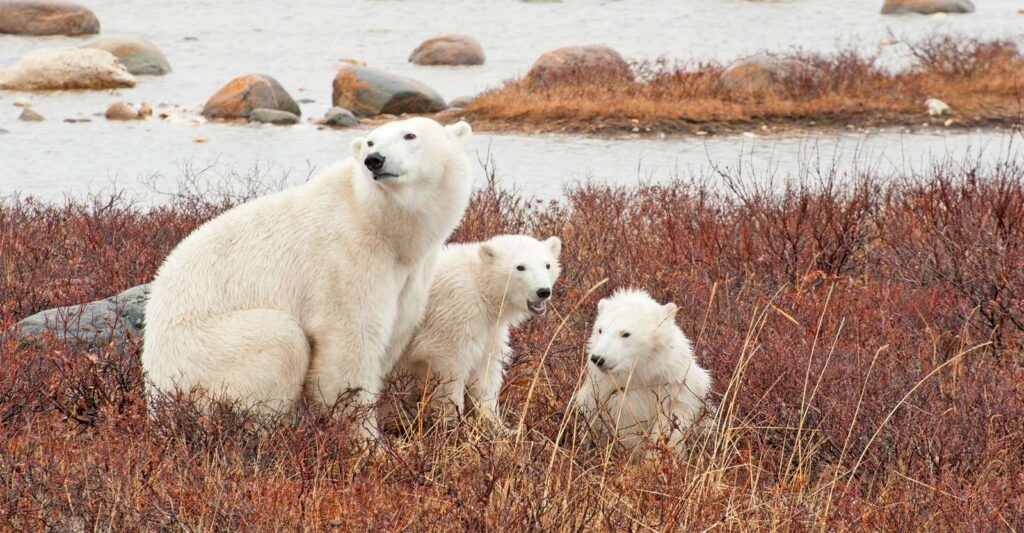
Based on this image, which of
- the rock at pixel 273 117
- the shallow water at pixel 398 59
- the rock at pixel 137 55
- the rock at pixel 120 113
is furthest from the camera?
the rock at pixel 137 55

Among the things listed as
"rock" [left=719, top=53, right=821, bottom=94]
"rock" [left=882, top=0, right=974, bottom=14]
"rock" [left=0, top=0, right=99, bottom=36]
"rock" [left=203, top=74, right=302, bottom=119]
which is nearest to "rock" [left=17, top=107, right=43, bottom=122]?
"rock" [left=203, top=74, right=302, bottom=119]

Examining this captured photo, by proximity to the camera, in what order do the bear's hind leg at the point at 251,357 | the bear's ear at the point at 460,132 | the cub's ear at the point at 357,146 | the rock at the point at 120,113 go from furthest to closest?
the rock at the point at 120,113 < the bear's ear at the point at 460,132 < the cub's ear at the point at 357,146 < the bear's hind leg at the point at 251,357

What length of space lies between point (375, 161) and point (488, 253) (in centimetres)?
83

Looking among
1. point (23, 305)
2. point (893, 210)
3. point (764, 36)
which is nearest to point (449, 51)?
point (764, 36)

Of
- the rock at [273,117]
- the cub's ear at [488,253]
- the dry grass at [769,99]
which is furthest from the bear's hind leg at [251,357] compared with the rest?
the rock at [273,117]

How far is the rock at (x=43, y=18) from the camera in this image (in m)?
25.4

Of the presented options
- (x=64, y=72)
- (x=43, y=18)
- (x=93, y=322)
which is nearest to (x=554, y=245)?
(x=93, y=322)

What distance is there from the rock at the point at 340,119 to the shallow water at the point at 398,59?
0.56 m

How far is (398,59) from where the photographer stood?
24.4 m

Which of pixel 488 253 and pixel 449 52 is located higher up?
pixel 488 253

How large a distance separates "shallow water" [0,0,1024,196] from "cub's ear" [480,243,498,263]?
479 centimetres

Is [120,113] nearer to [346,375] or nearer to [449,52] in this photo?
[449,52]

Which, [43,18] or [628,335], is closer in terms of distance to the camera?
[628,335]

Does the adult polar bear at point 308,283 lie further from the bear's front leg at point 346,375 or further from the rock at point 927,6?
the rock at point 927,6
